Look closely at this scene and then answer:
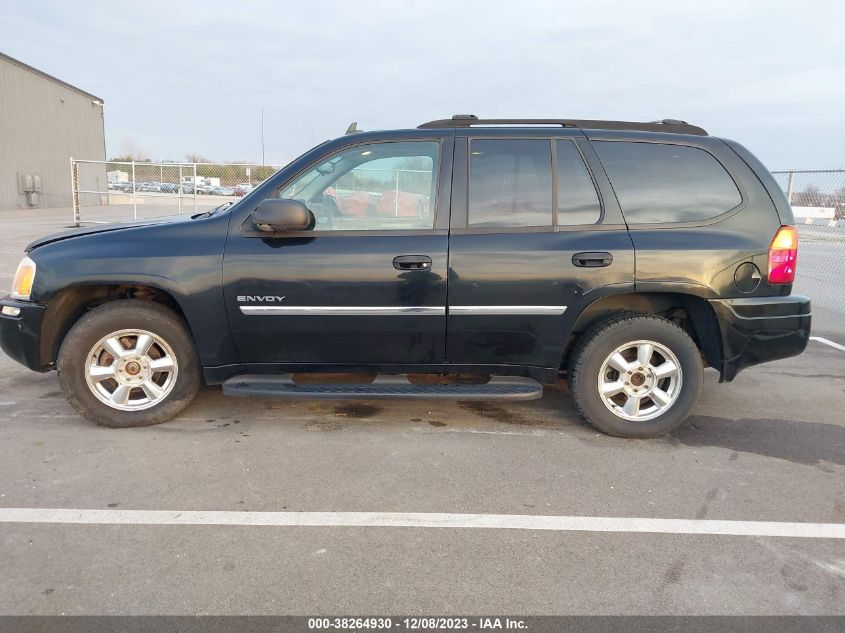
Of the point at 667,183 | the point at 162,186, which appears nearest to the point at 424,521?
the point at 667,183

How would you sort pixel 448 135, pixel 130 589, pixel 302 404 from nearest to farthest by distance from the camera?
pixel 130 589 < pixel 448 135 < pixel 302 404

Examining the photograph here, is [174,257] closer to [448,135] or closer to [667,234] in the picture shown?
[448,135]

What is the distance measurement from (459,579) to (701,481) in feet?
5.38

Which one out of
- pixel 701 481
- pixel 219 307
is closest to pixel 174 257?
pixel 219 307

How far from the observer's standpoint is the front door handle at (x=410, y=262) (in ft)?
11.6

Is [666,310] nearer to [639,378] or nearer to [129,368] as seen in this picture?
[639,378]

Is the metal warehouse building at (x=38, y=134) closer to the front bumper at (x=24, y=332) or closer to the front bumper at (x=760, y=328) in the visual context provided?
the front bumper at (x=24, y=332)

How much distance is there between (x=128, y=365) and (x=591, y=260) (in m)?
2.94

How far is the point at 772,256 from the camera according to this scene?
143 inches

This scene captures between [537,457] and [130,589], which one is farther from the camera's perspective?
[537,457]

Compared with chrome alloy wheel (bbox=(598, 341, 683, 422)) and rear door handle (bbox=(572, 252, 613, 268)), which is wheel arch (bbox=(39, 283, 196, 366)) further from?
chrome alloy wheel (bbox=(598, 341, 683, 422))

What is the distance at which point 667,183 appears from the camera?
3.71 metres

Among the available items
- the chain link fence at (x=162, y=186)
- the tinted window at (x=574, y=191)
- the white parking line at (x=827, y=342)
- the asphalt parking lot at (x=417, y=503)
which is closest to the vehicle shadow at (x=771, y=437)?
the asphalt parking lot at (x=417, y=503)

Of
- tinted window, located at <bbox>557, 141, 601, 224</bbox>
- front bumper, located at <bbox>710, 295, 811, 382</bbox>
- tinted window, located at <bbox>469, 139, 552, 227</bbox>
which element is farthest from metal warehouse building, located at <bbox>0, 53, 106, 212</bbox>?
front bumper, located at <bbox>710, 295, 811, 382</bbox>
